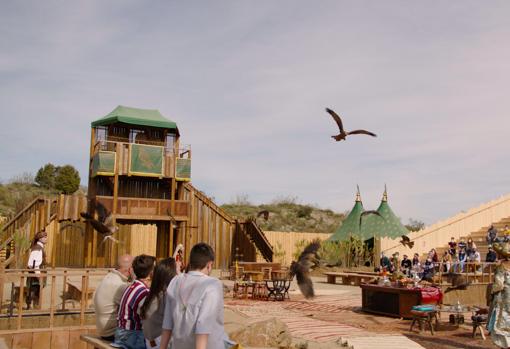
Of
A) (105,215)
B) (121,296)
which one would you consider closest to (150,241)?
(105,215)

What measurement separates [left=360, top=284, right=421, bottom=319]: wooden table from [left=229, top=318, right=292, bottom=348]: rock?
4.86 metres

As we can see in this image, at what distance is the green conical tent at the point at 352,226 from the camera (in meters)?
30.2

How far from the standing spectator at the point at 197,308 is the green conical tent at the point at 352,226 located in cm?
2662

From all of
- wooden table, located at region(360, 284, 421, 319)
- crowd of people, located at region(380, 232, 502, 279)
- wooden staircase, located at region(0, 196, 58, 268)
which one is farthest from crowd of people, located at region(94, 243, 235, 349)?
wooden staircase, located at region(0, 196, 58, 268)

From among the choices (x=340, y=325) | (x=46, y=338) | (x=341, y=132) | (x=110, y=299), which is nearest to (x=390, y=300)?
(x=340, y=325)

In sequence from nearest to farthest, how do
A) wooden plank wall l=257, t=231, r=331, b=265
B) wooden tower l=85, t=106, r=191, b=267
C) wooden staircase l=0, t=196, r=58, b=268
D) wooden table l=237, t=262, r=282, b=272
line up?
1. wooden table l=237, t=262, r=282, b=272
2. wooden staircase l=0, t=196, r=58, b=268
3. wooden tower l=85, t=106, r=191, b=267
4. wooden plank wall l=257, t=231, r=331, b=265

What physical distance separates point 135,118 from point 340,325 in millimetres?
18403

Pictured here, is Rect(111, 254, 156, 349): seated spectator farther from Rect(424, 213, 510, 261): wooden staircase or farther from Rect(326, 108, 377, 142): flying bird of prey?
Rect(424, 213, 510, 261): wooden staircase

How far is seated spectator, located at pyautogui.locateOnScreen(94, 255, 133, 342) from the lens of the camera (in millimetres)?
5723

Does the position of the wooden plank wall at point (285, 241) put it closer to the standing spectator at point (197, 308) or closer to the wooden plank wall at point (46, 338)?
the wooden plank wall at point (46, 338)

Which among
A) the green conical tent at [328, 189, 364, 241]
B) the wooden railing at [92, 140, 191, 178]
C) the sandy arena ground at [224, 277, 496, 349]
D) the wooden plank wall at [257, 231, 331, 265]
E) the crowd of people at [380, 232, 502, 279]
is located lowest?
the sandy arena ground at [224, 277, 496, 349]

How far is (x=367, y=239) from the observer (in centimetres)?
3005

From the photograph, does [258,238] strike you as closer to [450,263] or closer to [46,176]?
[450,263]

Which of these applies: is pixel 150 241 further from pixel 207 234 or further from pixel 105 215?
pixel 105 215
